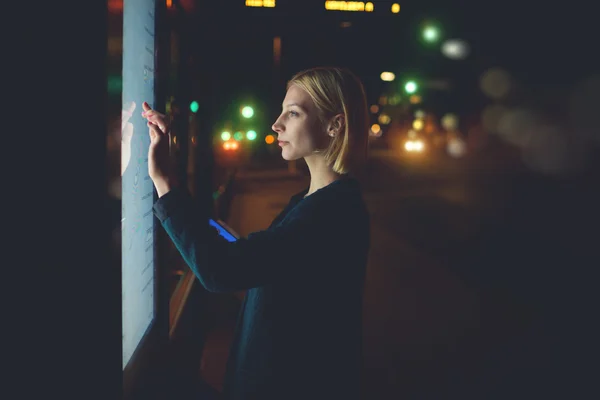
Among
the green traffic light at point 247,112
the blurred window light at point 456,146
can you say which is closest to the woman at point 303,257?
the green traffic light at point 247,112

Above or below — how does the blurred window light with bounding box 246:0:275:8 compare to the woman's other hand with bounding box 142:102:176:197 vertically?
above

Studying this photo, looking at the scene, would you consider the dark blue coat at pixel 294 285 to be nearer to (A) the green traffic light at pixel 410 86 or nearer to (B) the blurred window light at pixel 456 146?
(A) the green traffic light at pixel 410 86

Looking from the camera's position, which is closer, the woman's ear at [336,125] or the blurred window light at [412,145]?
the woman's ear at [336,125]

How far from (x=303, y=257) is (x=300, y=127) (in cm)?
51

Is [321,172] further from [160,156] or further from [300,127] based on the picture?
[160,156]

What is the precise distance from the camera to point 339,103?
69.7 inches

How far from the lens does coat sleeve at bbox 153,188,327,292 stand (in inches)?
55.3

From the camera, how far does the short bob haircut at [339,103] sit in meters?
1.76

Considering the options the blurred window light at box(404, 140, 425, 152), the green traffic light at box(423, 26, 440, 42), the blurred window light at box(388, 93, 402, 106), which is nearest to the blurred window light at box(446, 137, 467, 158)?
the blurred window light at box(404, 140, 425, 152)

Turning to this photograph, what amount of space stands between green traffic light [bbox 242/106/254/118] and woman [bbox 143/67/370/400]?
957cm

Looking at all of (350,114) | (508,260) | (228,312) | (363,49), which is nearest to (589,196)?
(508,260)

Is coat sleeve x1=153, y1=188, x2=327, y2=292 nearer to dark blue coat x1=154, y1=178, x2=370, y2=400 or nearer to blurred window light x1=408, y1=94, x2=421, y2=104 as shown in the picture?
dark blue coat x1=154, y1=178, x2=370, y2=400

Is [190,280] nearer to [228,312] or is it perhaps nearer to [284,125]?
[228,312]

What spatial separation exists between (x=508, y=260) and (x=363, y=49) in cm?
467
